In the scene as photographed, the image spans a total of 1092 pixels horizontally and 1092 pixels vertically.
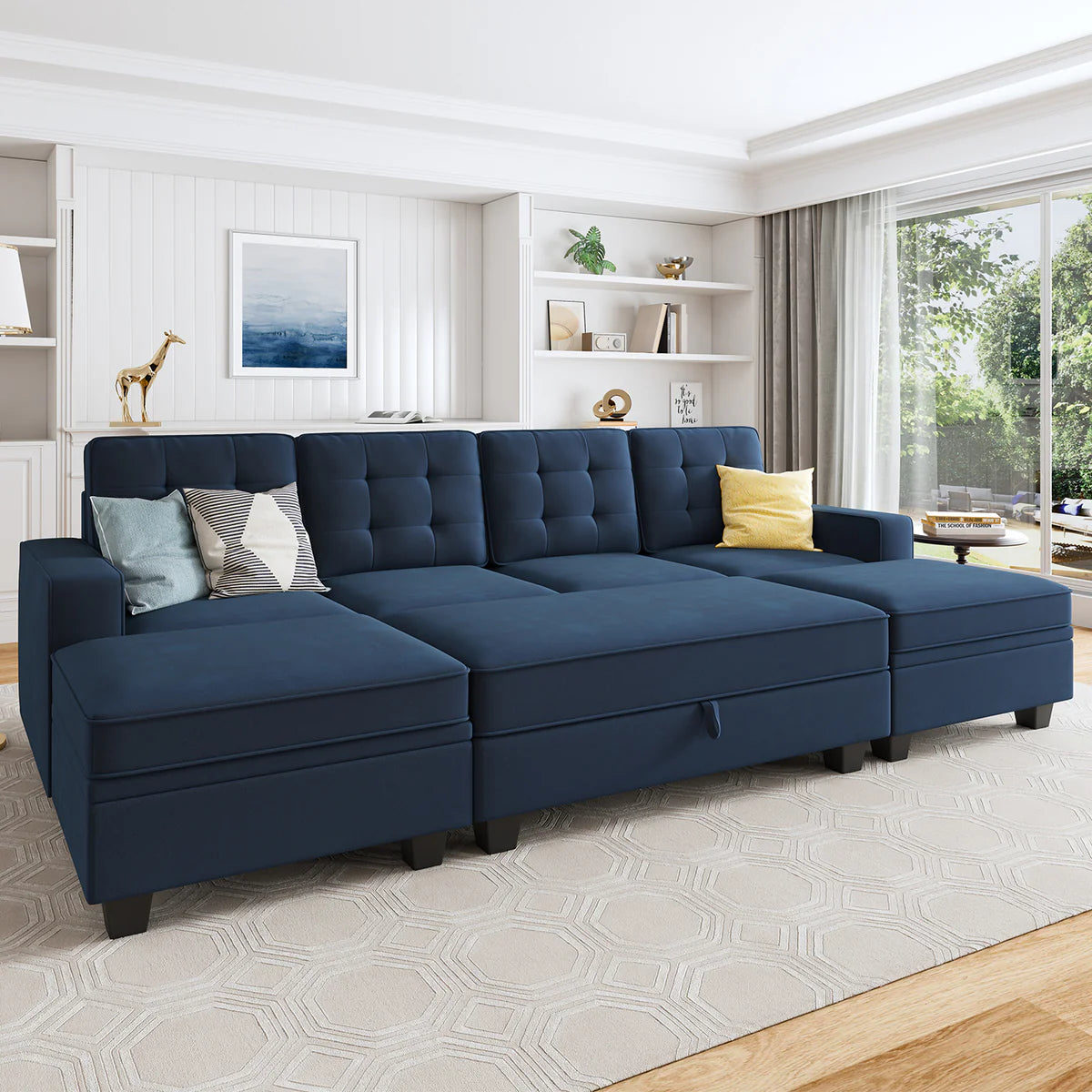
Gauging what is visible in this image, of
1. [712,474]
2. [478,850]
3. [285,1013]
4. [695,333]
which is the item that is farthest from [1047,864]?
[695,333]

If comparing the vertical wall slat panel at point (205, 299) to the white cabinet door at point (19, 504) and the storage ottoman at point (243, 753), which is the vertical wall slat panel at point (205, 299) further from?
the storage ottoman at point (243, 753)

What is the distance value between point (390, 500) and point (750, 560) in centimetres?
→ 128

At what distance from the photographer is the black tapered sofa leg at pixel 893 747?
3.18m

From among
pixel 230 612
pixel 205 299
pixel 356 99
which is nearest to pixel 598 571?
pixel 230 612

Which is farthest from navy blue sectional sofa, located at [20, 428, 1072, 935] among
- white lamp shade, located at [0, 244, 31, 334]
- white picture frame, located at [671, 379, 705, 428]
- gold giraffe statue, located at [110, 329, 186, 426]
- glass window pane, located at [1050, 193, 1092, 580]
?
white picture frame, located at [671, 379, 705, 428]

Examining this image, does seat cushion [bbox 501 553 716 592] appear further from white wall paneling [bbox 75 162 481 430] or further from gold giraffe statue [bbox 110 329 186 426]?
white wall paneling [bbox 75 162 481 430]

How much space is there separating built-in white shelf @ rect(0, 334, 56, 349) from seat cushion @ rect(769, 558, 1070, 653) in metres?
3.31

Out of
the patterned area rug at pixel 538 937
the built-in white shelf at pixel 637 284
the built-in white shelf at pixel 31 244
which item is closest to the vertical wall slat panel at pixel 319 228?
the built-in white shelf at pixel 637 284

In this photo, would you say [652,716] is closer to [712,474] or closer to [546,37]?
[712,474]

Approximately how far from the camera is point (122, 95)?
15.6 feet

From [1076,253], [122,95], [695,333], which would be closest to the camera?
[122,95]

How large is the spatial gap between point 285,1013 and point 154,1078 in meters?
0.25

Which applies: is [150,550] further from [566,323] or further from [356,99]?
[566,323]

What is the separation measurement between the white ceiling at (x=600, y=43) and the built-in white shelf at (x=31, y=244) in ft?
2.49
